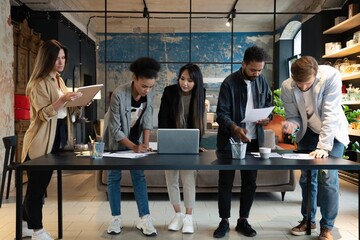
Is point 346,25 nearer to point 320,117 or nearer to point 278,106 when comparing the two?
point 278,106

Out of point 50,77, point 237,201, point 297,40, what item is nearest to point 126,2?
point 297,40

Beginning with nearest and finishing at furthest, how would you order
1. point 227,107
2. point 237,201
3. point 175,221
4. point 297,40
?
point 227,107 < point 175,221 < point 237,201 < point 297,40

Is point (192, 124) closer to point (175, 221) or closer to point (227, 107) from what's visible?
point (227, 107)

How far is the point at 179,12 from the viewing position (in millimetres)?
7879

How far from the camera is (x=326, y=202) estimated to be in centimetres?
276

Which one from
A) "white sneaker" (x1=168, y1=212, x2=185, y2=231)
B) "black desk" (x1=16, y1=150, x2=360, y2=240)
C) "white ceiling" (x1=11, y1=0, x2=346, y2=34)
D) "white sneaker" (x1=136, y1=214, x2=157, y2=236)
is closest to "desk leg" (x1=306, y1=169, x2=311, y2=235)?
"black desk" (x1=16, y1=150, x2=360, y2=240)

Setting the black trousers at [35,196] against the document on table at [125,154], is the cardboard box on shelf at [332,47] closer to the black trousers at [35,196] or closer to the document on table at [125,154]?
the document on table at [125,154]

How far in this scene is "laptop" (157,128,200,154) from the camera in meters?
2.50

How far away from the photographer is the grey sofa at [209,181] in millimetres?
4266

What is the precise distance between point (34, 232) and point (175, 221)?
3.54 ft

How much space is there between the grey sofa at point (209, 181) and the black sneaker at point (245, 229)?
1.16 metres

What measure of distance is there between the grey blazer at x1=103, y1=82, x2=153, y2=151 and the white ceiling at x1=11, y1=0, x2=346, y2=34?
189 inches

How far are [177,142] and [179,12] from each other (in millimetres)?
5830

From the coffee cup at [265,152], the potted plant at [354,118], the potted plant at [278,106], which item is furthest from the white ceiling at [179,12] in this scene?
the coffee cup at [265,152]
